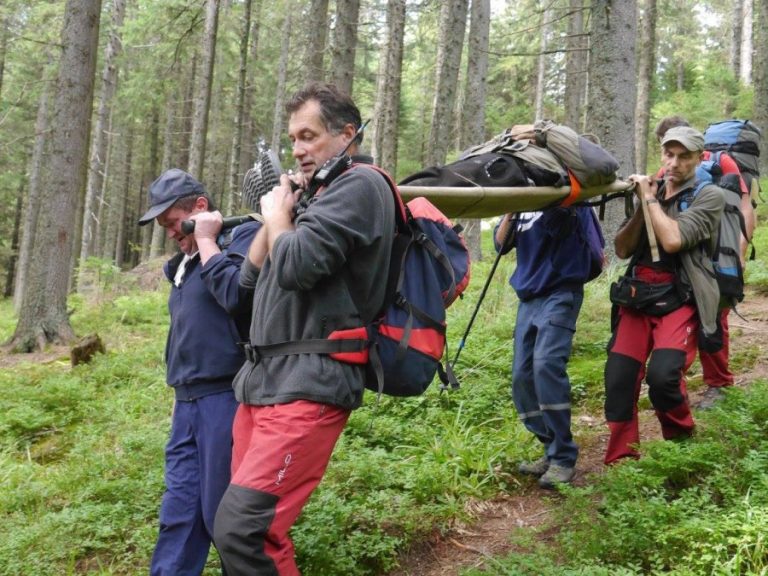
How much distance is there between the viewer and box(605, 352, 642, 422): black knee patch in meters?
4.39

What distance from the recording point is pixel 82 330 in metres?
12.1

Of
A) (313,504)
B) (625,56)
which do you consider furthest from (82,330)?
(625,56)

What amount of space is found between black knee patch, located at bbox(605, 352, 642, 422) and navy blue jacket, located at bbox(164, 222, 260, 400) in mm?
2389

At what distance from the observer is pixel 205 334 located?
3.68m

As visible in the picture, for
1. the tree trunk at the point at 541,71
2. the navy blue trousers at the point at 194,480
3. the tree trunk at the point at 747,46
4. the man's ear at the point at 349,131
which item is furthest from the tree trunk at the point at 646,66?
the navy blue trousers at the point at 194,480

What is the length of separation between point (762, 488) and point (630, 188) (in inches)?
75.3

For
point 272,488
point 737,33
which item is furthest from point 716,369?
point 737,33

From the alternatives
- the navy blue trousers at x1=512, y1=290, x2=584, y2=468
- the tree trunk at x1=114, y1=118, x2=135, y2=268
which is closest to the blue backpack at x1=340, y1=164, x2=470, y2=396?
the navy blue trousers at x1=512, y1=290, x2=584, y2=468

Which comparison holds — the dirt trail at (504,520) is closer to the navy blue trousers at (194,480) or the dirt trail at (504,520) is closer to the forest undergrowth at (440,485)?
the forest undergrowth at (440,485)

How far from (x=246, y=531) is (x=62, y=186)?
10.0m

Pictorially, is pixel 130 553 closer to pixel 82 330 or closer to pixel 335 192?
pixel 335 192

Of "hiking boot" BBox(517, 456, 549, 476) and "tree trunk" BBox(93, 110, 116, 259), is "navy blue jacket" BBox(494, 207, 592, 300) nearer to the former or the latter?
"hiking boot" BBox(517, 456, 549, 476)

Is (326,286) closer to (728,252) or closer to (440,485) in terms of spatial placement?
(440,485)

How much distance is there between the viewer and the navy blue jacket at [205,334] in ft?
11.9
